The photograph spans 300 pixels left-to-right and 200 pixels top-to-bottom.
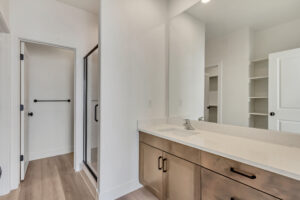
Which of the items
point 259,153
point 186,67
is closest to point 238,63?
point 186,67

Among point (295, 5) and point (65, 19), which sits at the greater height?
point (65, 19)

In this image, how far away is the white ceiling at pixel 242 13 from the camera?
129cm

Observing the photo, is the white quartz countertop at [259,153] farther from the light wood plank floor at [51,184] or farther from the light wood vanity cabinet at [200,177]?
the light wood plank floor at [51,184]

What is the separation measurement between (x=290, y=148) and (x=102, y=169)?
5.87ft

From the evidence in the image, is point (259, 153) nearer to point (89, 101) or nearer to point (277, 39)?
point (277, 39)

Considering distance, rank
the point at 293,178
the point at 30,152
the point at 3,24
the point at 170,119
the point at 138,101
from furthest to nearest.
A: the point at 30,152 → the point at 170,119 → the point at 138,101 → the point at 3,24 → the point at 293,178

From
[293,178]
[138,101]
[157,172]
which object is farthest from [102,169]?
[293,178]

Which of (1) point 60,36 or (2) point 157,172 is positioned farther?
(1) point 60,36

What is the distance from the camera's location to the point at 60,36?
2371mm

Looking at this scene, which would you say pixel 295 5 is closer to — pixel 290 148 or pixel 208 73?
pixel 208 73

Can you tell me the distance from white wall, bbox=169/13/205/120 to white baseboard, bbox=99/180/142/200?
42.3 inches

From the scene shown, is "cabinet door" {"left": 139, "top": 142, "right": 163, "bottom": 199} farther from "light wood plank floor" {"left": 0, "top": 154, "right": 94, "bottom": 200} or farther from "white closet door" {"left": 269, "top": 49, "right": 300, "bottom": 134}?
"white closet door" {"left": 269, "top": 49, "right": 300, "bottom": 134}

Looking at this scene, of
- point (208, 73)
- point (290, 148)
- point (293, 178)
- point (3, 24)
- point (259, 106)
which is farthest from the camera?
point (208, 73)

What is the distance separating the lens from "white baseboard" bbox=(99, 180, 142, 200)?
175 centimetres
